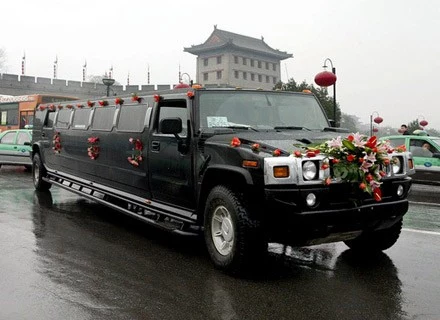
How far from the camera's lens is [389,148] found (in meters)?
4.87

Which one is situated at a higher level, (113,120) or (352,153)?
(113,120)

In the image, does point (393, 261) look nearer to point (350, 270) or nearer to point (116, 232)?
point (350, 270)

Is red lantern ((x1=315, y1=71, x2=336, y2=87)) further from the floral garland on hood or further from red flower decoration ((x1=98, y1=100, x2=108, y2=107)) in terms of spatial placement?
the floral garland on hood

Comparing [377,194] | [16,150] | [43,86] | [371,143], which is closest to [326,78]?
[16,150]

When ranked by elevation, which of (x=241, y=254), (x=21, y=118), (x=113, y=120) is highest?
(x=21, y=118)

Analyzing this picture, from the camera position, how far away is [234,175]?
15.6 ft

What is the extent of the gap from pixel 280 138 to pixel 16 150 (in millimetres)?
12705

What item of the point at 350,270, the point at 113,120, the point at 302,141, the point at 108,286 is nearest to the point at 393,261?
the point at 350,270

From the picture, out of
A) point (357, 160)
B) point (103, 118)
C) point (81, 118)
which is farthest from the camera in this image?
point (81, 118)

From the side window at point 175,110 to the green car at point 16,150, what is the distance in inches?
412

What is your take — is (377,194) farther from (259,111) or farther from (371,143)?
(259,111)

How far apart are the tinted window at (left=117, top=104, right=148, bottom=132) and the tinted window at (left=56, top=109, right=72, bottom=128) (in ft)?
8.47

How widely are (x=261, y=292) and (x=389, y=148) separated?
1.90 meters

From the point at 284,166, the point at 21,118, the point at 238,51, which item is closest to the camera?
the point at 284,166
